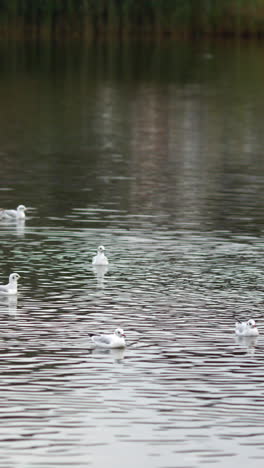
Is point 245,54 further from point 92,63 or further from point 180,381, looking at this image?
point 180,381

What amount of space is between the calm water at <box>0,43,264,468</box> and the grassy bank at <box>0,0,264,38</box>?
53.5 meters

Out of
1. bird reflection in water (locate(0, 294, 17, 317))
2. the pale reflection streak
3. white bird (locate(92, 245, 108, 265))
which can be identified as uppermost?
white bird (locate(92, 245, 108, 265))

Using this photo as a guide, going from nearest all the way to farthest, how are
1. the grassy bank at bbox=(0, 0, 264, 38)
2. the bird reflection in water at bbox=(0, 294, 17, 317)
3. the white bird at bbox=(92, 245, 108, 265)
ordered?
the bird reflection in water at bbox=(0, 294, 17, 317) < the white bird at bbox=(92, 245, 108, 265) < the grassy bank at bbox=(0, 0, 264, 38)

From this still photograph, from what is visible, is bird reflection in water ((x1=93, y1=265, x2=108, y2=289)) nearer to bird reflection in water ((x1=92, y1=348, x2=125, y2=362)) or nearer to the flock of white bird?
the flock of white bird

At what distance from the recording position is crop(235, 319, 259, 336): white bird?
2450 cm

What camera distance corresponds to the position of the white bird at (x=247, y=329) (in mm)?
24498

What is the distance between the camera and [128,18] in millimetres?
125688

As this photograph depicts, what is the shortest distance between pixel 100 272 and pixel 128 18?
96.8 m

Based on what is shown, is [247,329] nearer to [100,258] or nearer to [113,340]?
[113,340]

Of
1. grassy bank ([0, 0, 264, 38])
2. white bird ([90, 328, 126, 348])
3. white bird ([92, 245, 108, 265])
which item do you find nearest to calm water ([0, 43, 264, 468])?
white bird ([90, 328, 126, 348])

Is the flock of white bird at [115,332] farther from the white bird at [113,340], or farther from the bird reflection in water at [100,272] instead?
the bird reflection in water at [100,272]

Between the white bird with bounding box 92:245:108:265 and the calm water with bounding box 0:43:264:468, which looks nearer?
the calm water with bounding box 0:43:264:468

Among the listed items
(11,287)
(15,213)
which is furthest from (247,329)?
(15,213)

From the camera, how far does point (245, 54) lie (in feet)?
383
